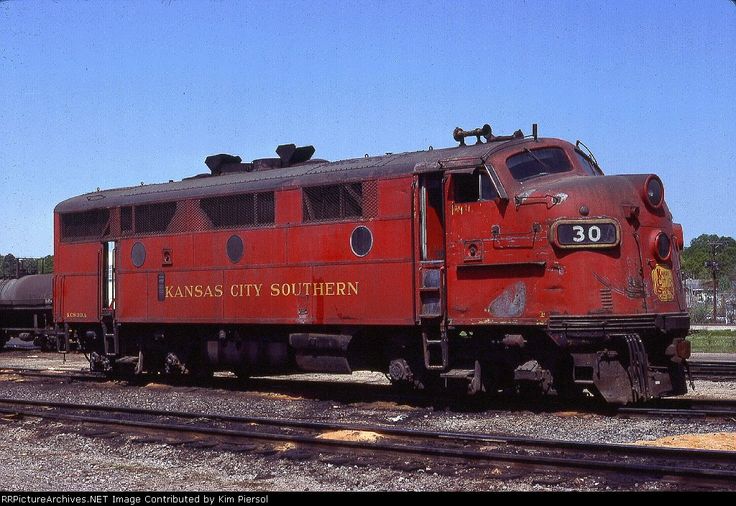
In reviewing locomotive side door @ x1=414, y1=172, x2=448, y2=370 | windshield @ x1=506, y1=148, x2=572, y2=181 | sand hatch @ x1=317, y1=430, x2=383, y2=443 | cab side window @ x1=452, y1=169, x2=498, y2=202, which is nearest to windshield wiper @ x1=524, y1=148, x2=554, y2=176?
windshield @ x1=506, y1=148, x2=572, y2=181

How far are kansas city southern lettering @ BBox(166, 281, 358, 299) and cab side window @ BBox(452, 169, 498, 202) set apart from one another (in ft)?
7.80

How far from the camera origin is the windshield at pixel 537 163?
13.3 meters

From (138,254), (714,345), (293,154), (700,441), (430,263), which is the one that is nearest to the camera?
(700,441)

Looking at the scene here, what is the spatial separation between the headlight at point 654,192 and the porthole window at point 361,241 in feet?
14.3

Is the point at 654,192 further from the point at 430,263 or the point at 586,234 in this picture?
the point at 430,263

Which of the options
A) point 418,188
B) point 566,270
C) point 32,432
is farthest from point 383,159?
point 32,432

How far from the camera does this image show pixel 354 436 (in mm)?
11359

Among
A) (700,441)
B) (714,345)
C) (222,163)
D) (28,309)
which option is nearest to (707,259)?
(714,345)

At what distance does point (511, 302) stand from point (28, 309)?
80.5ft

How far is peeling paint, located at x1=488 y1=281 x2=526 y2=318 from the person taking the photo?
1270 centimetres

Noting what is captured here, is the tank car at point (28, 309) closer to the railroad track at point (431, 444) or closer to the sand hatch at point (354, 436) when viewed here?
the railroad track at point (431, 444)

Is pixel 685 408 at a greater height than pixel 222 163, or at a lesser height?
lesser

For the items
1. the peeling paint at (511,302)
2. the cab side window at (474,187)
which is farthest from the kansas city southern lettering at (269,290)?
the peeling paint at (511,302)
